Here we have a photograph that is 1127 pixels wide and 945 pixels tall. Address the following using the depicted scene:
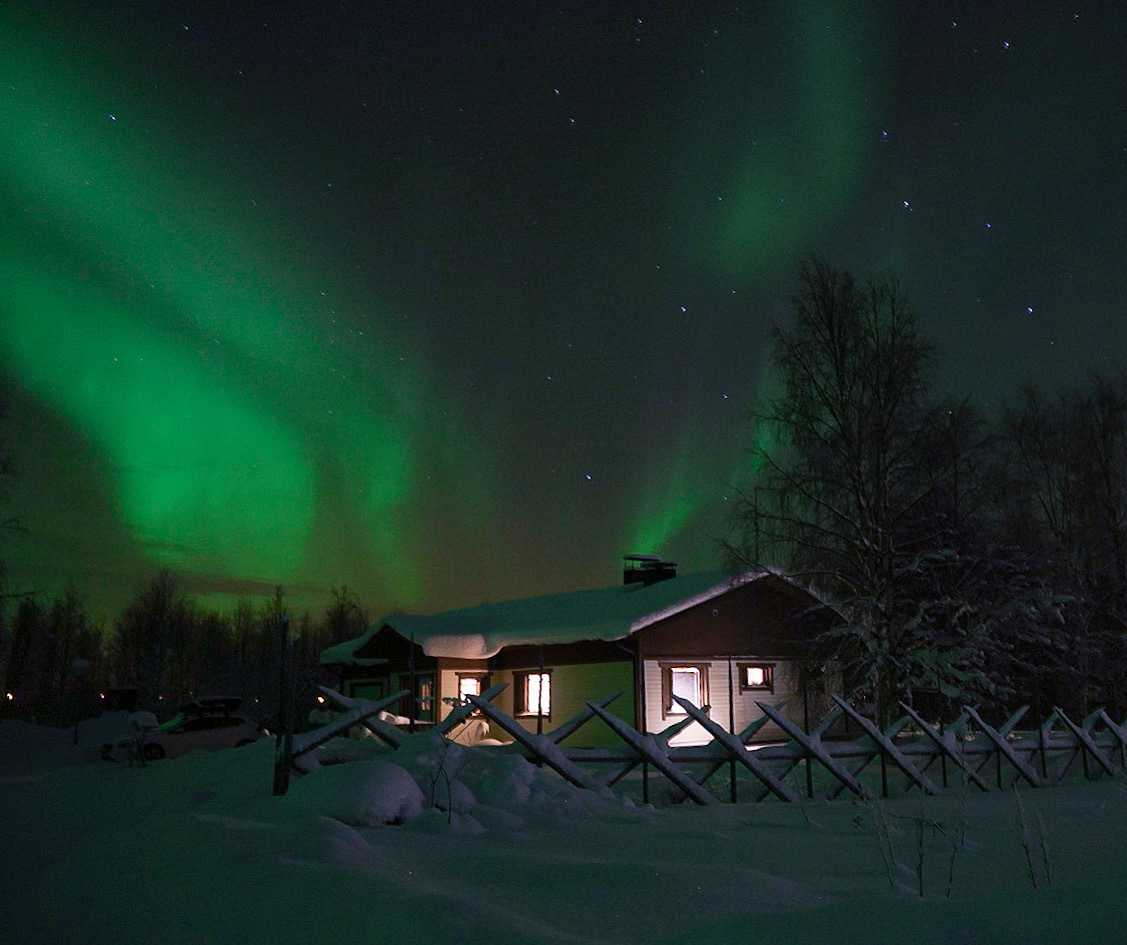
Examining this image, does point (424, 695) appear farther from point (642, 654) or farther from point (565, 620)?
point (642, 654)

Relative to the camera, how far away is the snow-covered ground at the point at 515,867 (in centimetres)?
381

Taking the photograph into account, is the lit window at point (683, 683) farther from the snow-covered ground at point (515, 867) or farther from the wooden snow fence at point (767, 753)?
the snow-covered ground at point (515, 867)

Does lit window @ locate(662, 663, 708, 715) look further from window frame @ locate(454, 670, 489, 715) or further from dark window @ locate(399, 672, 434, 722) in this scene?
dark window @ locate(399, 672, 434, 722)

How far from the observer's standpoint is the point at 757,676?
27234mm

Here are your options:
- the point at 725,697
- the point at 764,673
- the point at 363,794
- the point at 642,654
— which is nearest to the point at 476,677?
the point at 642,654

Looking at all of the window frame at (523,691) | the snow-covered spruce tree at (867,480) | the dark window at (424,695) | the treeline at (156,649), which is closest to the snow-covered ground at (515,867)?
the snow-covered spruce tree at (867,480)

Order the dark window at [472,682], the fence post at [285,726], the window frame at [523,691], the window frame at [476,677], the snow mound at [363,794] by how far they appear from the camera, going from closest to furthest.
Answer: the snow mound at [363,794]
the fence post at [285,726]
the window frame at [523,691]
the window frame at [476,677]
the dark window at [472,682]

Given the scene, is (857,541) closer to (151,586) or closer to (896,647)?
(896,647)

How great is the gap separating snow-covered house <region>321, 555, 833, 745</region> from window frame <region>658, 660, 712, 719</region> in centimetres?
3

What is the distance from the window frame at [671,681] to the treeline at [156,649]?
166 ft

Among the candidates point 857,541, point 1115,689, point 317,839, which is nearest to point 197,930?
point 317,839

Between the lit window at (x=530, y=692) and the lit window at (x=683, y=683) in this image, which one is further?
the lit window at (x=530, y=692)

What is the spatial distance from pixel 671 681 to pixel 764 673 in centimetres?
348

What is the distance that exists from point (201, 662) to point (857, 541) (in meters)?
101
